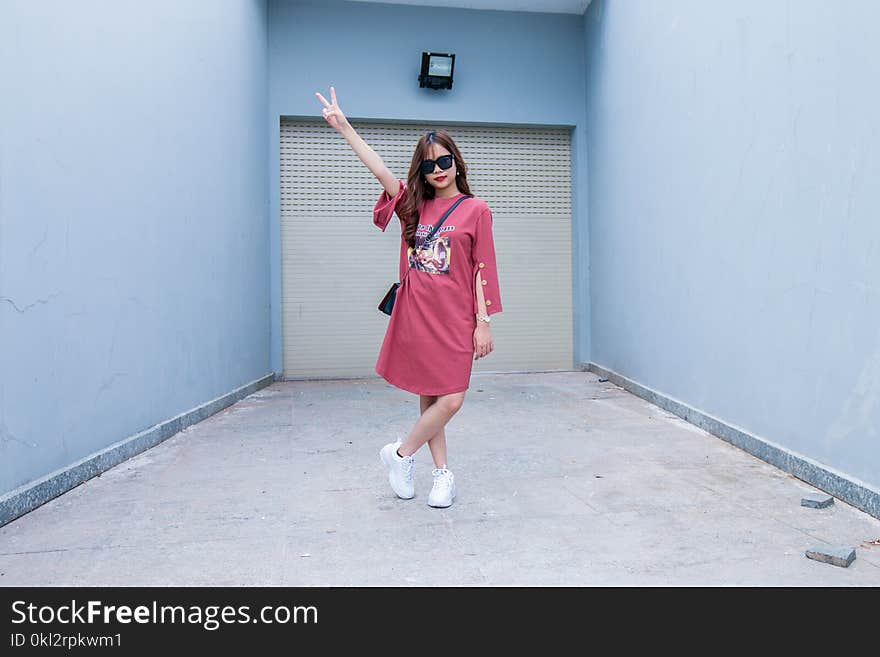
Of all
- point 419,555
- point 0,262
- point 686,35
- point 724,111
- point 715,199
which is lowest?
point 419,555

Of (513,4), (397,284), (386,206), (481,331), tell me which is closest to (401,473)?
(481,331)

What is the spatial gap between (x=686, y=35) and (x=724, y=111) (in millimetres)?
902

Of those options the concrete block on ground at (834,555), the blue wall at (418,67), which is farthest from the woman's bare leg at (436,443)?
the blue wall at (418,67)

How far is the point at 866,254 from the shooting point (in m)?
2.91

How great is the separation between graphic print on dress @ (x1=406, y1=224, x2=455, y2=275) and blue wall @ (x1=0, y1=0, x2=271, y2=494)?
1.60 metres

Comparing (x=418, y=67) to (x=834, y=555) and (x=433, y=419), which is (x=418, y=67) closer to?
(x=433, y=419)

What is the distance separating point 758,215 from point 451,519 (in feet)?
8.00

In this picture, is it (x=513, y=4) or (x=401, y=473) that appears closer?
(x=401, y=473)

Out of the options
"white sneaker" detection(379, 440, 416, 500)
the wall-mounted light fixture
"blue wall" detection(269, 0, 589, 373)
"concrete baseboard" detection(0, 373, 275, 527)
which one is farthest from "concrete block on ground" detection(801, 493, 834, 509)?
the wall-mounted light fixture

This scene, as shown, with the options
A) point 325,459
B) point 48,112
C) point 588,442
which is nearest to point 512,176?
point 588,442

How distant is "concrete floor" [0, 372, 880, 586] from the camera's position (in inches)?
87.1

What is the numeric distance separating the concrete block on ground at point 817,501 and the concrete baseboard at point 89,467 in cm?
319

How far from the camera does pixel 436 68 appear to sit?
7.21 meters
